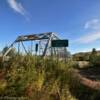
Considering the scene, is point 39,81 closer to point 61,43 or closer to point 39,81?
point 39,81

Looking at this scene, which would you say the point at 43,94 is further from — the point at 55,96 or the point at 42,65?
the point at 42,65

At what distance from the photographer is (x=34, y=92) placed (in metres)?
5.93

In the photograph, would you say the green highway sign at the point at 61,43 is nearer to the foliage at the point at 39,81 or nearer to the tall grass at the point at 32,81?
the foliage at the point at 39,81

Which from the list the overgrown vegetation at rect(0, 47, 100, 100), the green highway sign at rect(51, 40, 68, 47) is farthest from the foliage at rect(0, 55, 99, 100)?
the green highway sign at rect(51, 40, 68, 47)

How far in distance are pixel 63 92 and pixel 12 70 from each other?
4.74ft

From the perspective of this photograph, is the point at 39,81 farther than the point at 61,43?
No

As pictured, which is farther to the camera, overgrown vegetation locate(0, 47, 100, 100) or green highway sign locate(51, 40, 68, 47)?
green highway sign locate(51, 40, 68, 47)

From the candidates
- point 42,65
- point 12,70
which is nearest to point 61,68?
point 42,65

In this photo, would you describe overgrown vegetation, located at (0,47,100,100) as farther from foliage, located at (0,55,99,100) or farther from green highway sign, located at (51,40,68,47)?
green highway sign, located at (51,40,68,47)

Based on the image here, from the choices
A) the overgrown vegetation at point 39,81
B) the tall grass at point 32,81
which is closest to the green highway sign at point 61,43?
the overgrown vegetation at point 39,81

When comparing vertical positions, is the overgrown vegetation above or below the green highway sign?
below

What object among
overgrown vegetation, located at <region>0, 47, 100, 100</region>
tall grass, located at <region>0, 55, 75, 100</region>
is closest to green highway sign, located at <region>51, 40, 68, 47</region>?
overgrown vegetation, located at <region>0, 47, 100, 100</region>

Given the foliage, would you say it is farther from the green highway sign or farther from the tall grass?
the green highway sign

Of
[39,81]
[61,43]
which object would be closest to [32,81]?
[39,81]
